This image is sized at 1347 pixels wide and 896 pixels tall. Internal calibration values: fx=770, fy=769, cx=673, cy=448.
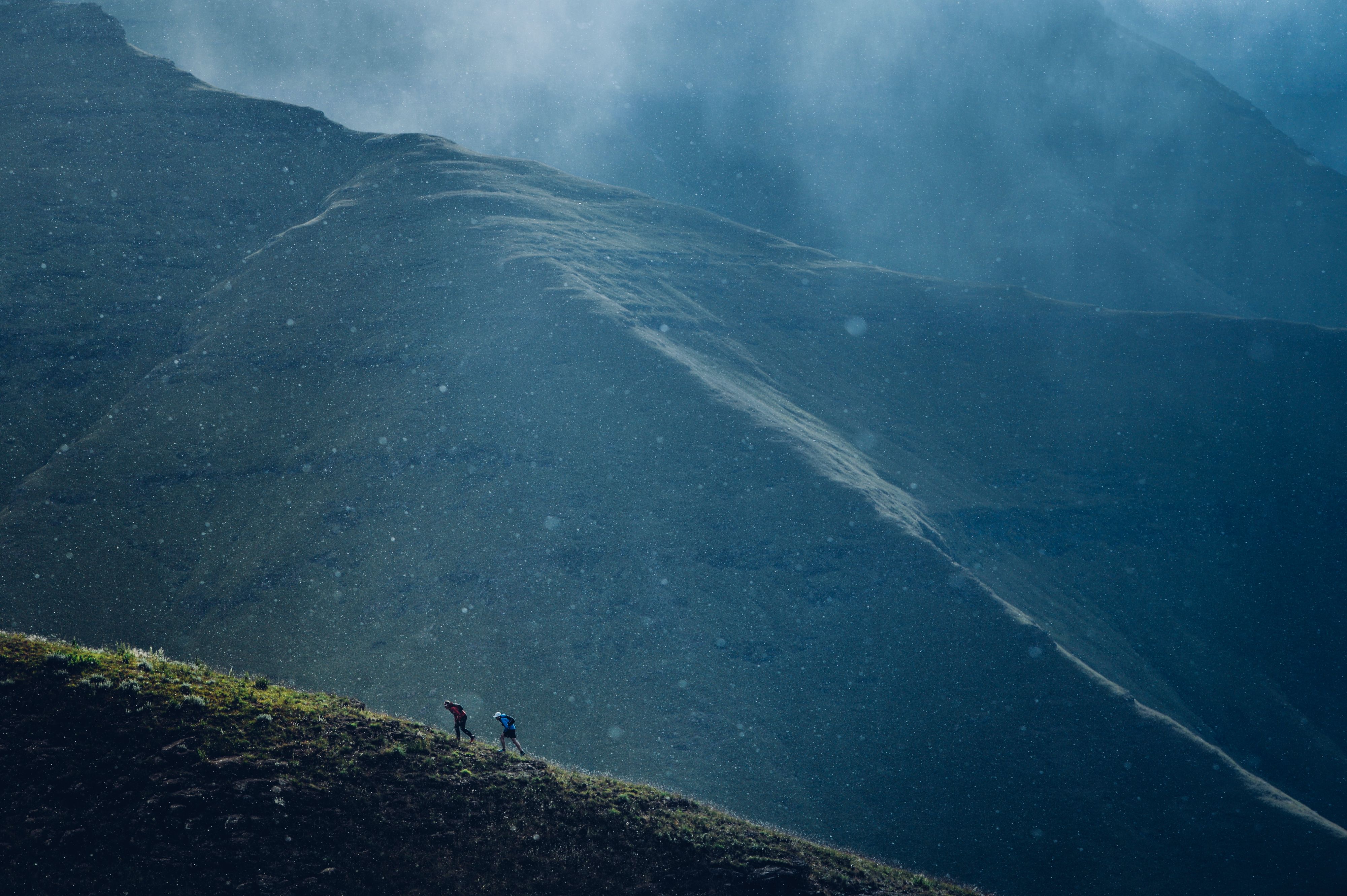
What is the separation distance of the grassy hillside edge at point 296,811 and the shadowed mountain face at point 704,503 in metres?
11.3

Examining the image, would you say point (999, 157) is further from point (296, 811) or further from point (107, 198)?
point (296, 811)

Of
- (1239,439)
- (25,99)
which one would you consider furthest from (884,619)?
(25,99)

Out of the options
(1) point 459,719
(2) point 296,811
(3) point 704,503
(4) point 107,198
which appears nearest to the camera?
(2) point 296,811

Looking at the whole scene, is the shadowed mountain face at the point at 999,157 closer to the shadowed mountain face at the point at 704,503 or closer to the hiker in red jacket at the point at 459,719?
the shadowed mountain face at the point at 704,503

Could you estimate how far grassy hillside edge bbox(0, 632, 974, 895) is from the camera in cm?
1303

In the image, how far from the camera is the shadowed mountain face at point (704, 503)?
28.2 metres

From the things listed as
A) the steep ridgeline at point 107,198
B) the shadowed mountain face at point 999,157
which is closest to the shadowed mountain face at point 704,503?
the steep ridgeline at point 107,198

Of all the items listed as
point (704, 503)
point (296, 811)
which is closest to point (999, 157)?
point (704, 503)

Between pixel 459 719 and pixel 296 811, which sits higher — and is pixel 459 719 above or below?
above

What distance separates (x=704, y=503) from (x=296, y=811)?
24.0m

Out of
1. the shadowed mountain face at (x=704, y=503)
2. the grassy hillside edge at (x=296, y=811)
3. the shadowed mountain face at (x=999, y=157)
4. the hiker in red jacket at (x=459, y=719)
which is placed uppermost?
the shadowed mountain face at (x=999, y=157)

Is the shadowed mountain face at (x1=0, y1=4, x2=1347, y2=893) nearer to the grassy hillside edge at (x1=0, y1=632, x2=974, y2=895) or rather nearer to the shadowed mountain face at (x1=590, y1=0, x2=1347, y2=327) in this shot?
the grassy hillside edge at (x1=0, y1=632, x2=974, y2=895)

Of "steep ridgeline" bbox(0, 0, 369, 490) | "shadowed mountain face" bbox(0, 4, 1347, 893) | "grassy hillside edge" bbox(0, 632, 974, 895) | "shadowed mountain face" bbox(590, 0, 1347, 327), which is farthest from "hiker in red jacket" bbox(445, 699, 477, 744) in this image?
"shadowed mountain face" bbox(590, 0, 1347, 327)

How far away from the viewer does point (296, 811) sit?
558 inches
